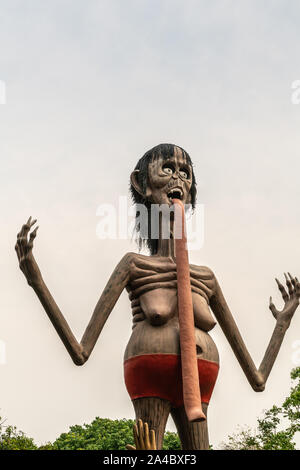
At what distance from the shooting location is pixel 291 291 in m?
Answer: 6.85

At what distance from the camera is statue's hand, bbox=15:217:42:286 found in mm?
5344

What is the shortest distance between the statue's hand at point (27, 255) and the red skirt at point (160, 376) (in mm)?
1099

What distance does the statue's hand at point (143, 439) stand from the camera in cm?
511

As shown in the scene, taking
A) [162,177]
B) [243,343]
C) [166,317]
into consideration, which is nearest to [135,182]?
[162,177]

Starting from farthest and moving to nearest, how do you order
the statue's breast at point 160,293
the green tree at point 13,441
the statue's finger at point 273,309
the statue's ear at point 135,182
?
the green tree at point 13,441 → the statue's finger at point 273,309 → the statue's ear at point 135,182 → the statue's breast at point 160,293

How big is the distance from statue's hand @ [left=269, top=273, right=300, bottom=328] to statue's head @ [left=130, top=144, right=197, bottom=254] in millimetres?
1343

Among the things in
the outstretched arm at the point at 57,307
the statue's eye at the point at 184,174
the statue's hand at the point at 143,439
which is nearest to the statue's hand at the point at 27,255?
the outstretched arm at the point at 57,307

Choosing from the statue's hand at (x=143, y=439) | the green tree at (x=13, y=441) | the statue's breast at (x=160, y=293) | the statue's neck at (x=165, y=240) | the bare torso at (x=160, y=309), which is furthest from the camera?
the green tree at (x=13, y=441)

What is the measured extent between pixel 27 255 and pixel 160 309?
1.23m

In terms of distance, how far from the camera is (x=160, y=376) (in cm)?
561

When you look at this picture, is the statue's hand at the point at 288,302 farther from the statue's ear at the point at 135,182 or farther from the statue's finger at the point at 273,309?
the statue's ear at the point at 135,182

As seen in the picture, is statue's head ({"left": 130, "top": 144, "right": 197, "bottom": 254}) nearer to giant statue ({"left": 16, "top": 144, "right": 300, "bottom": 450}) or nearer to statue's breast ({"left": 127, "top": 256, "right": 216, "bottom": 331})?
giant statue ({"left": 16, "top": 144, "right": 300, "bottom": 450})
